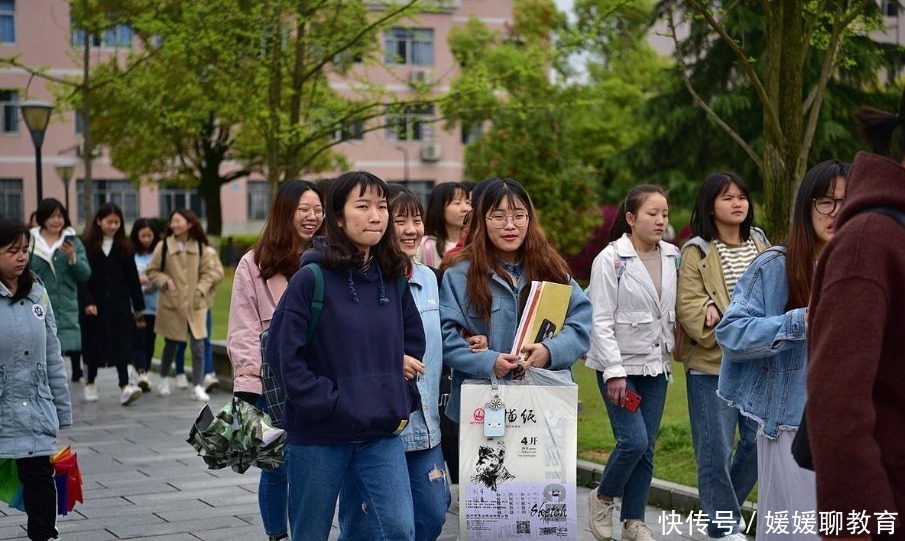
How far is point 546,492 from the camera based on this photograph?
5.13 meters

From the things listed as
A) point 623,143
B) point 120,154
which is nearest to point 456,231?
point 120,154

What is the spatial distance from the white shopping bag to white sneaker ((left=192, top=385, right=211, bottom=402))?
797 cm

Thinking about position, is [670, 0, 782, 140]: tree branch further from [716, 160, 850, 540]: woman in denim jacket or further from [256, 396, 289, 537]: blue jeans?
[256, 396, 289, 537]: blue jeans

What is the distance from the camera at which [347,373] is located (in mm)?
4574

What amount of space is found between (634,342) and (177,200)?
48.0 metres

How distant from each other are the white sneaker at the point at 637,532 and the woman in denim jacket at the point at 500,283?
1188 millimetres

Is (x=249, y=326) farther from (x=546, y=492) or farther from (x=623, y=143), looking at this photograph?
(x=623, y=143)

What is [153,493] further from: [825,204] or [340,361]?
[825,204]

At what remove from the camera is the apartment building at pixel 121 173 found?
46.5 metres

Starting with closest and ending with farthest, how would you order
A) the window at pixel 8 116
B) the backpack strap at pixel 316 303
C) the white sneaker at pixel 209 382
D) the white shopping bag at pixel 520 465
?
the backpack strap at pixel 316 303 < the white shopping bag at pixel 520 465 < the white sneaker at pixel 209 382 < the window at pixel 8 116

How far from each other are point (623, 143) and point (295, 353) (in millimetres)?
41850

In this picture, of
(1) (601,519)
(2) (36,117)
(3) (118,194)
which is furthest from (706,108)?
(3) (118,194)

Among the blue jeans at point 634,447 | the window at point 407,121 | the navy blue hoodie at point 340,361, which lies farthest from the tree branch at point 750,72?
the window at point 407,121

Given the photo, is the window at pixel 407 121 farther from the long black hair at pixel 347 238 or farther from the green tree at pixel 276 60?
the long black hair at pixel 347 238
